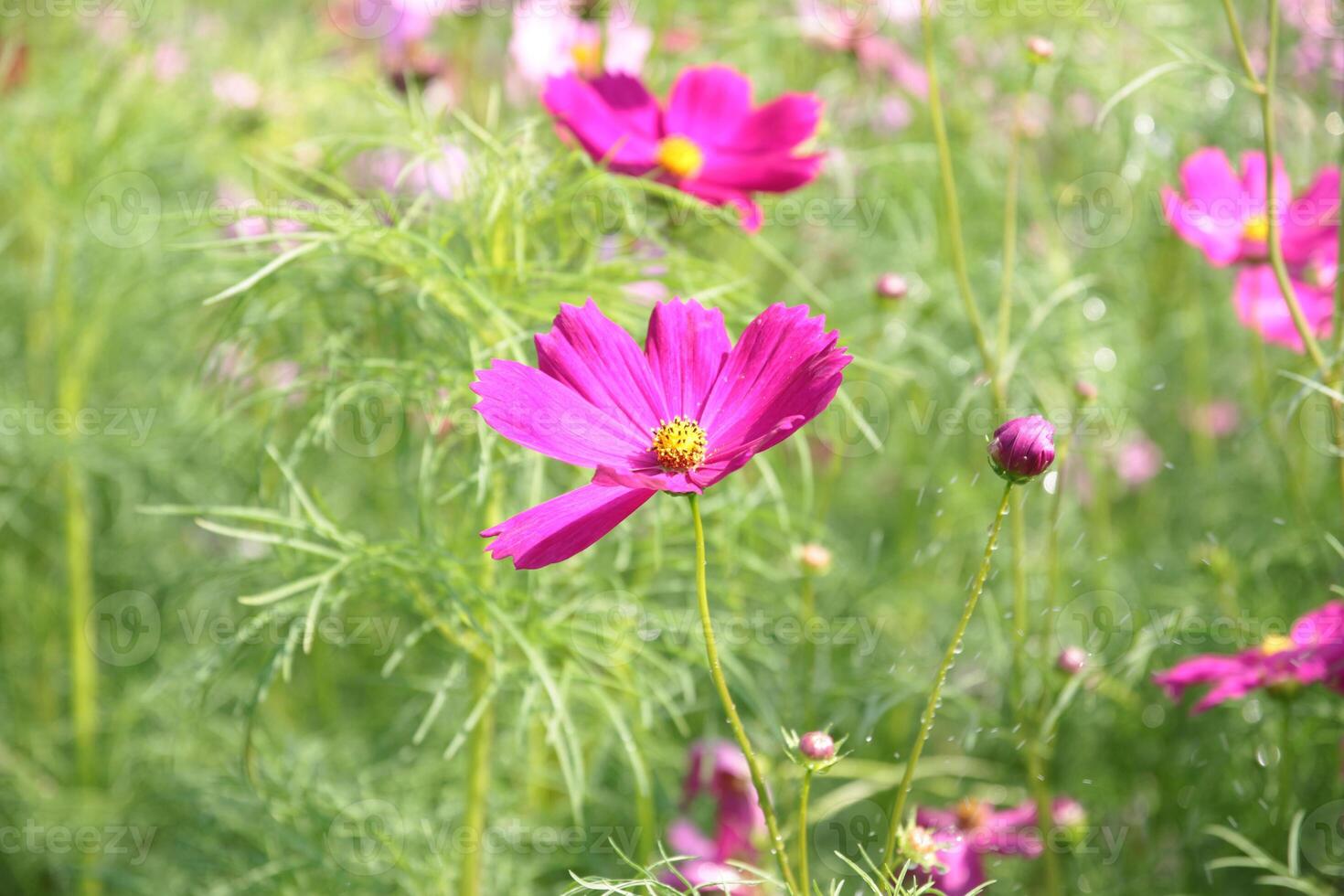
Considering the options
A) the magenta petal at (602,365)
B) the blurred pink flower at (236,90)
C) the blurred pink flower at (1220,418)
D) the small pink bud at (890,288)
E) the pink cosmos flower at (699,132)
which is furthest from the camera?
the blurred pink flower at (1220,418)

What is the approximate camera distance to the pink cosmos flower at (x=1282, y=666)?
0.79 m

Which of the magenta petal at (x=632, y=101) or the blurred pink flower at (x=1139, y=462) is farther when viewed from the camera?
the blurred pink flower at (x=1139, y=462)

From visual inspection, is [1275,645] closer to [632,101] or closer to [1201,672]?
[1201,672]

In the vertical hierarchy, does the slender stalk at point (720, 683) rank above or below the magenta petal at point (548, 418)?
below

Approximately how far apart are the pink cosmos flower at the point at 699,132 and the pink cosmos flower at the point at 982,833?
48 centimetres

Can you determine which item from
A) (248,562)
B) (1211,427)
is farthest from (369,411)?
(1211,427)

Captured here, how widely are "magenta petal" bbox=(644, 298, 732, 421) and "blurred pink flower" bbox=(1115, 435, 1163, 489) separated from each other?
Result: 1.06 meters

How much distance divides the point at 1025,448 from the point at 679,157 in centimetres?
44

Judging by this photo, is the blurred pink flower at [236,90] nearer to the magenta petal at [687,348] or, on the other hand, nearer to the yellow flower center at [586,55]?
the yellow flower center at [586,55]

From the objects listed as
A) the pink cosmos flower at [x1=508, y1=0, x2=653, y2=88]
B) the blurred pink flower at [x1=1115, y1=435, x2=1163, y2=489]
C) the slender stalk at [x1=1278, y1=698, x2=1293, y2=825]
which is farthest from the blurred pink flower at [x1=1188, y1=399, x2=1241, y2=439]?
the pink cosmos flower at [x1=508, y1=0, x2=653, y2=88]

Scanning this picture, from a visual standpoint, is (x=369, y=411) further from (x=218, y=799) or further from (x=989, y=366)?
(x=989, y=366)

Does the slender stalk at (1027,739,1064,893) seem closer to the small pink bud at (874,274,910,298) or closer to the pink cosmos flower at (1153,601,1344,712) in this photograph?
the pink cosmos flower at (1153,601,1344,712)

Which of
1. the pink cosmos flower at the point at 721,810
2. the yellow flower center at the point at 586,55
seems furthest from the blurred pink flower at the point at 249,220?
the pink cosmos flower at the point at 721,810

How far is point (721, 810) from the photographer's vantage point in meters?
1.11
